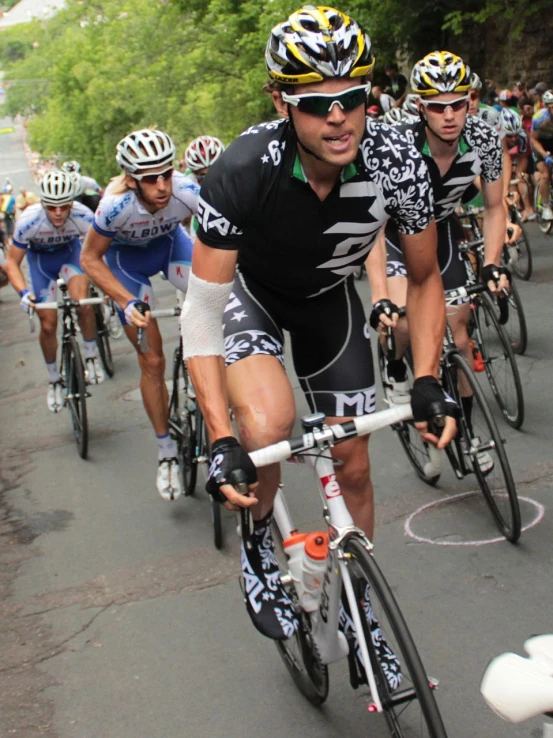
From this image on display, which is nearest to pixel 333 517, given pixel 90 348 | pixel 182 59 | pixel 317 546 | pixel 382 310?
pixel 317 546

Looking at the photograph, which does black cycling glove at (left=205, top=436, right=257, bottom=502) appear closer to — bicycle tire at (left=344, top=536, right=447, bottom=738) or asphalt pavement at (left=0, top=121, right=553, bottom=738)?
bicycle tire at (left=344, top=536, right=447, bottom=738)

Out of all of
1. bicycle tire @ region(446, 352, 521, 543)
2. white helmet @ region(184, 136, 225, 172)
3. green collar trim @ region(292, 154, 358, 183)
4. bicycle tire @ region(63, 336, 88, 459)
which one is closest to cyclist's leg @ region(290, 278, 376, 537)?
green collar trim @ region(292, 154, 358, 183)

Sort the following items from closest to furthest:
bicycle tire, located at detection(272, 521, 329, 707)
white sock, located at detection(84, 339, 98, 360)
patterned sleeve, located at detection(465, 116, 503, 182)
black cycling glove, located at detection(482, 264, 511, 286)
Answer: bicycle tire, located at detection(272, 521, 329, 707)
black cycling glove, located at detection(482, 264, 511, 286)
patterned sleeve, located at detection(465, 116, 503, 182)
white sock, located at detection(84, 339, 98, 360)

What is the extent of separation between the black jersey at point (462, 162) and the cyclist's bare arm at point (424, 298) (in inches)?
91.2

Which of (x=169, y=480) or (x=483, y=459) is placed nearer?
(x=483, y=459)

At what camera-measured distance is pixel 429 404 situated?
3020 millimetres

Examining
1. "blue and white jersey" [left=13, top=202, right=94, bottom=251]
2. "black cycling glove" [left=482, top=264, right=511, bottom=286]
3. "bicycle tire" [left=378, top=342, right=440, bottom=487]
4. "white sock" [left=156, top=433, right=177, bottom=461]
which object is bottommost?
"white sock" [left=156, top=433, right=177, bottom=461]

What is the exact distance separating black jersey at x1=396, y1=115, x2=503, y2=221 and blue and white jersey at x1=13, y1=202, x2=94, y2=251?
4073mm

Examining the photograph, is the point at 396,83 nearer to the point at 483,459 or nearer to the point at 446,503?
the point at 446,503

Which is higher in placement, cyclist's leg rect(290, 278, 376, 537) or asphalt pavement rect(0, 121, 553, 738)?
cyclist's leg rect(290, 278, 376, 537)

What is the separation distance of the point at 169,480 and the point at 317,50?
3899 millimetres

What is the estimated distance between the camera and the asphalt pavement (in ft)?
13.2

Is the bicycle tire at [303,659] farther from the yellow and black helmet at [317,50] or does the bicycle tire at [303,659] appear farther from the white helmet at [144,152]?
the white helmet at [144,152]

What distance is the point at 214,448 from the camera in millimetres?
2990
